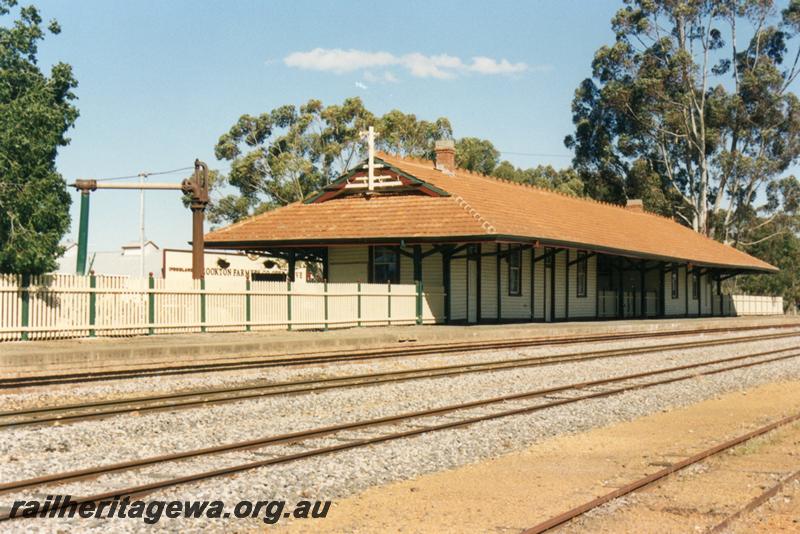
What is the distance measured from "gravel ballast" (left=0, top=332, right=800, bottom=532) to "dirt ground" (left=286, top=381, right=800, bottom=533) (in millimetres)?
411

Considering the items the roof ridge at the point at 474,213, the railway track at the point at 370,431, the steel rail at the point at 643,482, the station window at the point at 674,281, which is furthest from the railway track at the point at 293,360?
the station window at the point at 674,281

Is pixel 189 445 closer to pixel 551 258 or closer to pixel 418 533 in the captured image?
pixel 418 533

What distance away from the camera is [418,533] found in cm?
625

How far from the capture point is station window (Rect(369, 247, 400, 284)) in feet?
100

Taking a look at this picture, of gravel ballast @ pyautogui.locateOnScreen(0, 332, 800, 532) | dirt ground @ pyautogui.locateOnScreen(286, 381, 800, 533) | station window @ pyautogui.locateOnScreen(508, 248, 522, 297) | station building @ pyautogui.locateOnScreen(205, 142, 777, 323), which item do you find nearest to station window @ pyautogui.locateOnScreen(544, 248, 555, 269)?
station building @ pyautogui.locateOnScreen(205, 142, 777, 323)

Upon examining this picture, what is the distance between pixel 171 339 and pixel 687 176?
5213cm

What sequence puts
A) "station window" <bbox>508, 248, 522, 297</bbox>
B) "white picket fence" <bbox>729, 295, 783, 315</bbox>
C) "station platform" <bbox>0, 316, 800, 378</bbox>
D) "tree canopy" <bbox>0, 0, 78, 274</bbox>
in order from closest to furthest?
"station platform" <bbox>0, 316, 800, 378</bbox>, "tree canopy" <bbox>0, 0, 78, 274</bbox>, "station window" <bbox>508, 248, 522, 297</bbox>, "white picket fence" <bbox>729, 295, 783, 315</bbox>

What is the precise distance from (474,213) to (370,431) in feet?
62.3

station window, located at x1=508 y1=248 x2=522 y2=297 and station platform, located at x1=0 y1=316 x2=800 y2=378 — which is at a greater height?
station window, located at x1=508 y1=248 x2=522 y2=297

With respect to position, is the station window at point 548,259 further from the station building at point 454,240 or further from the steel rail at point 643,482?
the steel rail at point 643,482

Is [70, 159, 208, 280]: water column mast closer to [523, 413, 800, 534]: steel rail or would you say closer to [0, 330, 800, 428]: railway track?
[0, 330, 800, 428]: railway track

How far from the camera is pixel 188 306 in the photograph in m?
22.1

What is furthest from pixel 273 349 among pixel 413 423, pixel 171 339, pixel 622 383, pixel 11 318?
pixel 413 423

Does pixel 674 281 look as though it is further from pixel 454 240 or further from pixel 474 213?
pixel 454 240
